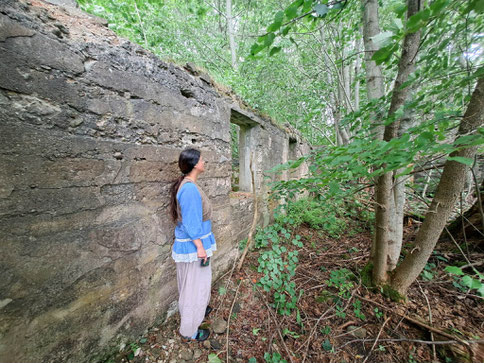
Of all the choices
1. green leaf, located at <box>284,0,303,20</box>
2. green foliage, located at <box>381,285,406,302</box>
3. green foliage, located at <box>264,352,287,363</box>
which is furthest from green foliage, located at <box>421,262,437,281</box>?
green leaf, located at <box>284,0,303,20</box>

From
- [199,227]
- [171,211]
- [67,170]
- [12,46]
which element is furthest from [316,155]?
[12,46]

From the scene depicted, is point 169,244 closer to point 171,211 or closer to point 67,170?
point 171,211

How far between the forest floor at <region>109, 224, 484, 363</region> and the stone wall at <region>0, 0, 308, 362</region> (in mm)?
539

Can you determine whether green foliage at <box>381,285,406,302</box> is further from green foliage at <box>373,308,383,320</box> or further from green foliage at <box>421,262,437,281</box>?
green foliage at <box>421,262,437,281</box>

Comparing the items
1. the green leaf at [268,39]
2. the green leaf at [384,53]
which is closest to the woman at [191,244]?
the green leaf at [268,39]

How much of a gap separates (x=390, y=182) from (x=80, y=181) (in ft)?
9.11

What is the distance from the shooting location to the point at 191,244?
162cm

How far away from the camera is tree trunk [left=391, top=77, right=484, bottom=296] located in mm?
1229

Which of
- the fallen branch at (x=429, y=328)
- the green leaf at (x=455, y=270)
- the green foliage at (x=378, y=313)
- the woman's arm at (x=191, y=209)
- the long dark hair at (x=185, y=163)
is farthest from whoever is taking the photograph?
the green foliage at (x=378, y=313)

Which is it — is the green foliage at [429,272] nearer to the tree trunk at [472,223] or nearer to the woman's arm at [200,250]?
the tree trunk at [472,223]

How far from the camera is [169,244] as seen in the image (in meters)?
1.84

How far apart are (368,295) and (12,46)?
146 inches

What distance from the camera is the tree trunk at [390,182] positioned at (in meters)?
1.45

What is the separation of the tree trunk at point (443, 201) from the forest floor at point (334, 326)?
0.31 meters
